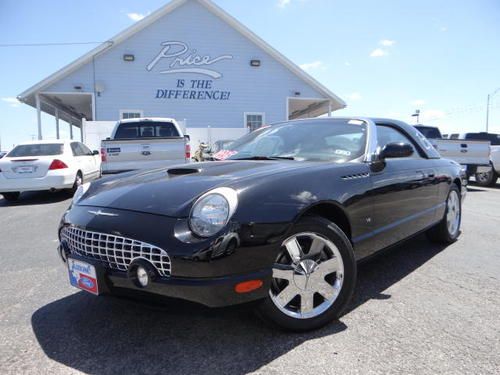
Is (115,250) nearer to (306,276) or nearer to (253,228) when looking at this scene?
(253,228)

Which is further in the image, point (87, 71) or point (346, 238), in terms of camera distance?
point (87, 71)

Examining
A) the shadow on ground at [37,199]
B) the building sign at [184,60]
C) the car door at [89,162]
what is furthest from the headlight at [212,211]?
the building sign at [184,60]

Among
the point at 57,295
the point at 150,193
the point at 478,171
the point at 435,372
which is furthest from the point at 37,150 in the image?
the point at 478,171

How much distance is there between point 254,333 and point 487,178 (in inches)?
468

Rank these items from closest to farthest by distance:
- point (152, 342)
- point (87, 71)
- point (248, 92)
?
point (152, 342) → point (87, 71) → point (248, 92)

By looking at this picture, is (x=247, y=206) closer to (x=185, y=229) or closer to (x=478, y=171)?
(x=185, y=229)

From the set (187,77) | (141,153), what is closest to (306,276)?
(141,153)

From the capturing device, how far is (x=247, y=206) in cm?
227

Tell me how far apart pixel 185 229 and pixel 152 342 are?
2.58 feet

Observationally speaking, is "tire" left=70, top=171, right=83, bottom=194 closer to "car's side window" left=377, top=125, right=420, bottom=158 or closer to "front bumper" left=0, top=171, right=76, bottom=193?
"front bumper" left=0, top=171, right=76, bottom=193

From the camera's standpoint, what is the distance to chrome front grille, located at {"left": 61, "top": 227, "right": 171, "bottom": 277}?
2172 mm

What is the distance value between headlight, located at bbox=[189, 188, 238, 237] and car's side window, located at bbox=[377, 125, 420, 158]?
6.07ft

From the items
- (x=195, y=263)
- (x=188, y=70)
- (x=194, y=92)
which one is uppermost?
(x=188, y=70)

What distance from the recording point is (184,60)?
17.6m
